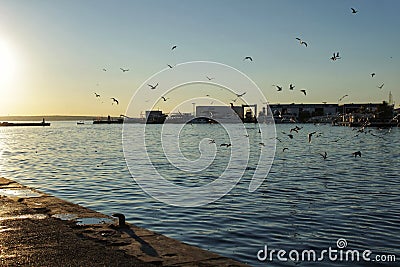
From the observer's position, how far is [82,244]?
8.82m

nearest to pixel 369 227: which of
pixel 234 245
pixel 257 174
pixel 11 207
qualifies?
pixel 234 245

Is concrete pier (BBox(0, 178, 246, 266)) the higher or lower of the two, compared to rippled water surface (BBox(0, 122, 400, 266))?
higher

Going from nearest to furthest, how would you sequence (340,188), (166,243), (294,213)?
(166,243) < (294,213) < (340,188)

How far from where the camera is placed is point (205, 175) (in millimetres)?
30859

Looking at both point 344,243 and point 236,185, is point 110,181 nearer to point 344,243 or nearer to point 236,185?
point 236,185

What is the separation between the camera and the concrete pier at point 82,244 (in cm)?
786

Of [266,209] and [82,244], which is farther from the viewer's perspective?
[266,209]

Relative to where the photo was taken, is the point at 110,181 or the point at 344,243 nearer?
the point at 344,243

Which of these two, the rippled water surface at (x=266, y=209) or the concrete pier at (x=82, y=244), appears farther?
the rippled water surface at (x=266, y=209)

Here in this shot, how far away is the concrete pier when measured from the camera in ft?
25.8

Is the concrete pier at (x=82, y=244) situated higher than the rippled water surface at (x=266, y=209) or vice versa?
the concrete pier at (x=82, y=244)

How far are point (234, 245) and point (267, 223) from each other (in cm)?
312

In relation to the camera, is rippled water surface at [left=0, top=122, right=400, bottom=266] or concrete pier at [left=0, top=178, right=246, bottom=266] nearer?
concrete pier at [left=0, top=178, right=246, bottom=266]

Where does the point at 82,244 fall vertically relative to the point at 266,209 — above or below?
above
